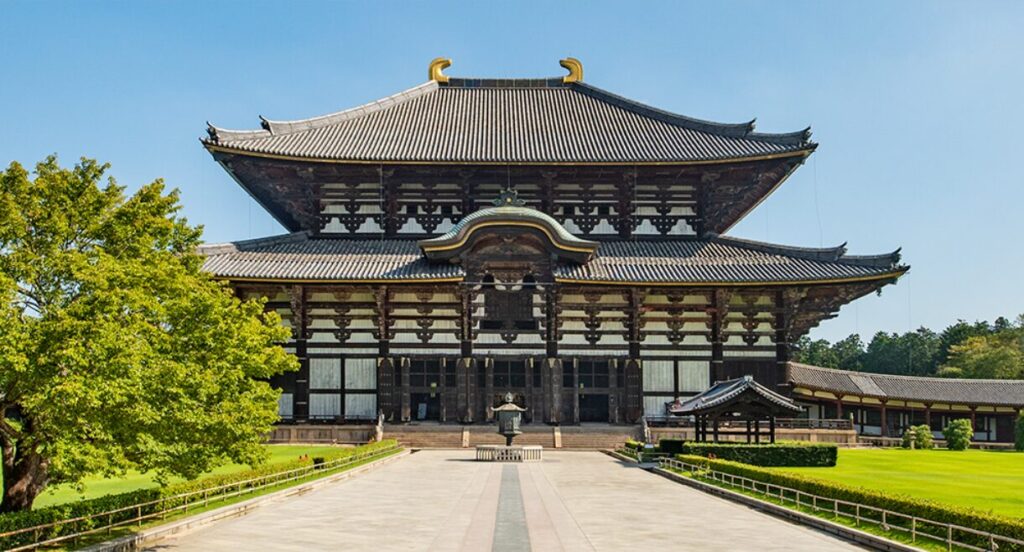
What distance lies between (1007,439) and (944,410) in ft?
15.6

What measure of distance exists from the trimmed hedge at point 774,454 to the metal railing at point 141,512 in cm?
1546

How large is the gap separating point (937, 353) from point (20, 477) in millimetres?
124660

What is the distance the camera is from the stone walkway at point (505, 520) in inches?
724

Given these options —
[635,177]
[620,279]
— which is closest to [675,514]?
[620,279]

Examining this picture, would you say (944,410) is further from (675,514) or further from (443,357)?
(675,514)

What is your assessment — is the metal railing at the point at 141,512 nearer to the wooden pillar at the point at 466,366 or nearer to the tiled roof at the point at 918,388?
the wooden pillar at the point at 466,366

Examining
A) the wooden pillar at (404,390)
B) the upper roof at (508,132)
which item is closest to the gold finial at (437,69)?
the upper roof at (508,132)

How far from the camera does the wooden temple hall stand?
49719mm

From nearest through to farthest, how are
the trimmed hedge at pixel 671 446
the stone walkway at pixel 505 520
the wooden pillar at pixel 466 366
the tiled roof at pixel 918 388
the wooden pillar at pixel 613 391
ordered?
1. the stone walkway at pixel 505 520
2. the trimmed hedge at pixel 671 446
3. the wooden pillar at pixel 466 366
4. the wooden pillar at pixel 613 391
5. the tiled roof at pixel 918 388

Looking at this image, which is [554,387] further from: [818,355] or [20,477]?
[818,355]

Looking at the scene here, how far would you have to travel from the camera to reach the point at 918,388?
6550 cm

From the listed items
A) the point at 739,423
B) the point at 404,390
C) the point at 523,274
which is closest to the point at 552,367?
the point at 523,274

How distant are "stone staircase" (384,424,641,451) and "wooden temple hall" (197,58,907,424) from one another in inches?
58.8

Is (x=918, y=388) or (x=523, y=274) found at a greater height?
(x=523, y=274)
